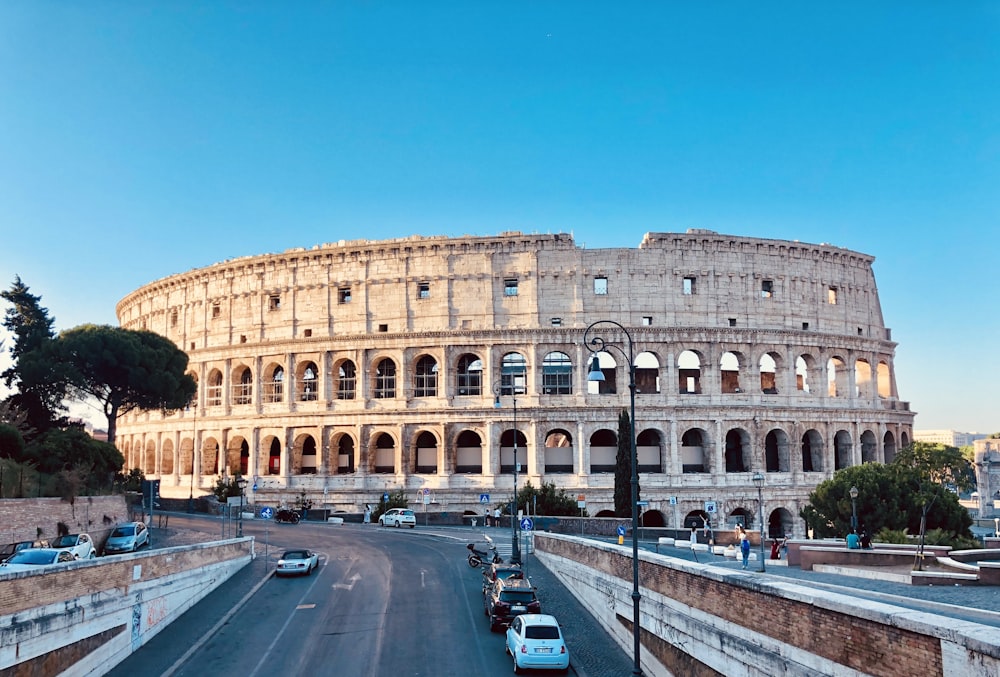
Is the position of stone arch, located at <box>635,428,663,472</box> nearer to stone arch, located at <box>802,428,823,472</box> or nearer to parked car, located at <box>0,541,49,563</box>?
stone arch, located at <box>802,428,823,472</box>

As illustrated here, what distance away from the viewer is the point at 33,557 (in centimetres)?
2022

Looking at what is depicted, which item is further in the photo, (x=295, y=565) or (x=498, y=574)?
(x=295, y=565)

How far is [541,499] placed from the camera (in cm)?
4834

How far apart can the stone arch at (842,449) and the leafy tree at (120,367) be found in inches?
1963

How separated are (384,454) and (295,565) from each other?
32159mm

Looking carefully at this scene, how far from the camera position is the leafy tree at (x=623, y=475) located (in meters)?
45.8

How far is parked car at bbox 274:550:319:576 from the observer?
29.6 metres

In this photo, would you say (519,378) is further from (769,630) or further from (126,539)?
(769,630)

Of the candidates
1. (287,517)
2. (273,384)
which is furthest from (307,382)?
(287,517)

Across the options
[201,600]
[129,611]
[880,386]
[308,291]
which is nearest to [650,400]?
[880,386]

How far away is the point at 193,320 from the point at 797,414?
5025 centimetres

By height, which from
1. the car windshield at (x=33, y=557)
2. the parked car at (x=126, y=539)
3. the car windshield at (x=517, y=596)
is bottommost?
the car windshield at (x=517, y=596)

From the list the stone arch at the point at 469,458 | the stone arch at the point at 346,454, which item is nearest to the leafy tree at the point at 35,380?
the stone arch at the point at 346,454

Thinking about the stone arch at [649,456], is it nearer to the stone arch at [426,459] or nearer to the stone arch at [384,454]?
the stone arch at [426,459]
